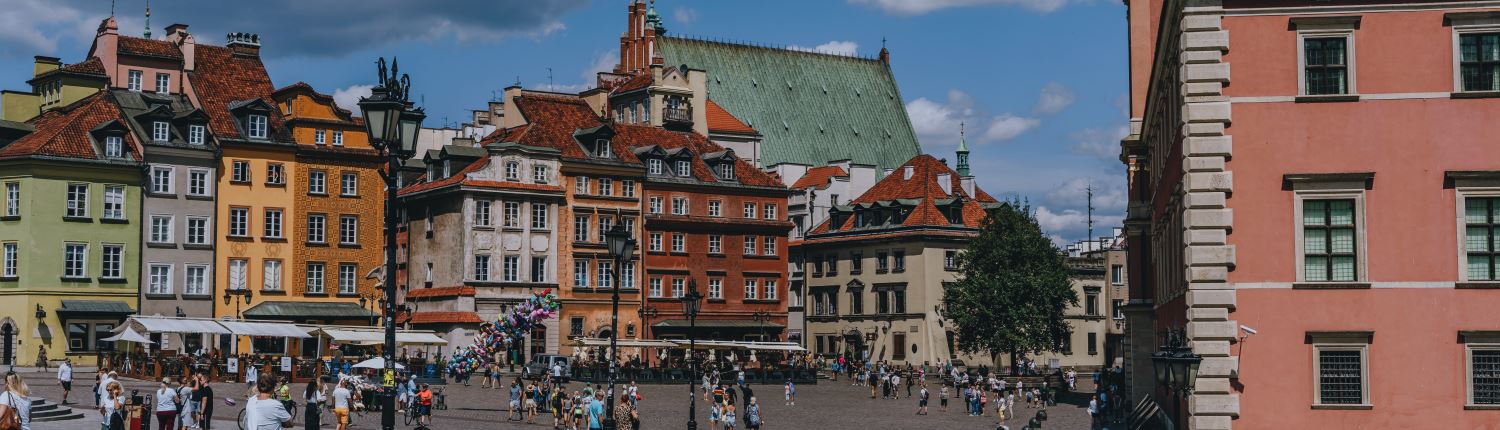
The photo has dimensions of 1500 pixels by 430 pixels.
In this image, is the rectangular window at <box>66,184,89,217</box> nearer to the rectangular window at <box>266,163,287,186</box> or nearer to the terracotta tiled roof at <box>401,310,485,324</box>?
the rectangular window at <box>266,163,287,186</box>

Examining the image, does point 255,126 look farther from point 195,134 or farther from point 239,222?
point 239,222

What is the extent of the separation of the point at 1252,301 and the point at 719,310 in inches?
2811

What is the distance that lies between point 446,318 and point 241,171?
1285cm

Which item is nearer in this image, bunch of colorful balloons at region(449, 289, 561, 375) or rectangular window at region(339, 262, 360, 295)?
bunch of colorful balloons at region(449, 289, 561, 375)

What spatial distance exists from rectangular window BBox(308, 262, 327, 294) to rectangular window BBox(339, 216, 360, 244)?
5.27ft

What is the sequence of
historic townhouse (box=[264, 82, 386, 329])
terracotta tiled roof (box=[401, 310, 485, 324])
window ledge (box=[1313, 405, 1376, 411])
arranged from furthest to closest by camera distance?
terracotta tiled roof (box=[401, 310, 485, 324])
historic townhouse (box=[264, 82, 386, 329])
window ledge (box=[1313, 405, 1376, 411])

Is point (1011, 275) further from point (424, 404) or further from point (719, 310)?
point (424, 404)

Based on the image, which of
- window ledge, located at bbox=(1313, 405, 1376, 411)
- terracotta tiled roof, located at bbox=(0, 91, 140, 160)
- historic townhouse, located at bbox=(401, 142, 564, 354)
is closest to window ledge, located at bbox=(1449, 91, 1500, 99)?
window ledge, located at bbox=(1313, 405, 1376, 411)

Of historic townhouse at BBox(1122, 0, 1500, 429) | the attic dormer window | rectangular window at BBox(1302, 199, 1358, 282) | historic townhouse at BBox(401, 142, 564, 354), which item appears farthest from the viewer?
historic townhouse at BBox(401, 142, 564, 354)

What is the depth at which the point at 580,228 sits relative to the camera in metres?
96.7

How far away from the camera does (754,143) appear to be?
124125 millimetres

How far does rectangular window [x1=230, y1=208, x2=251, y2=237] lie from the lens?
8562cm

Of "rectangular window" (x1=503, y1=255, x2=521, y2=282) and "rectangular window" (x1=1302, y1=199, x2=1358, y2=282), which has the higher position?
"rectangular window" (x1=503, y1=255, x2=521, y2=282)

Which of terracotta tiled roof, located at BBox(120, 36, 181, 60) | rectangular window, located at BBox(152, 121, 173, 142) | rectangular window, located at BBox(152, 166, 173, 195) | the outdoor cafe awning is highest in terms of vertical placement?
terracotta tiled roof, located at BBox(120, 36, 181, 60)
